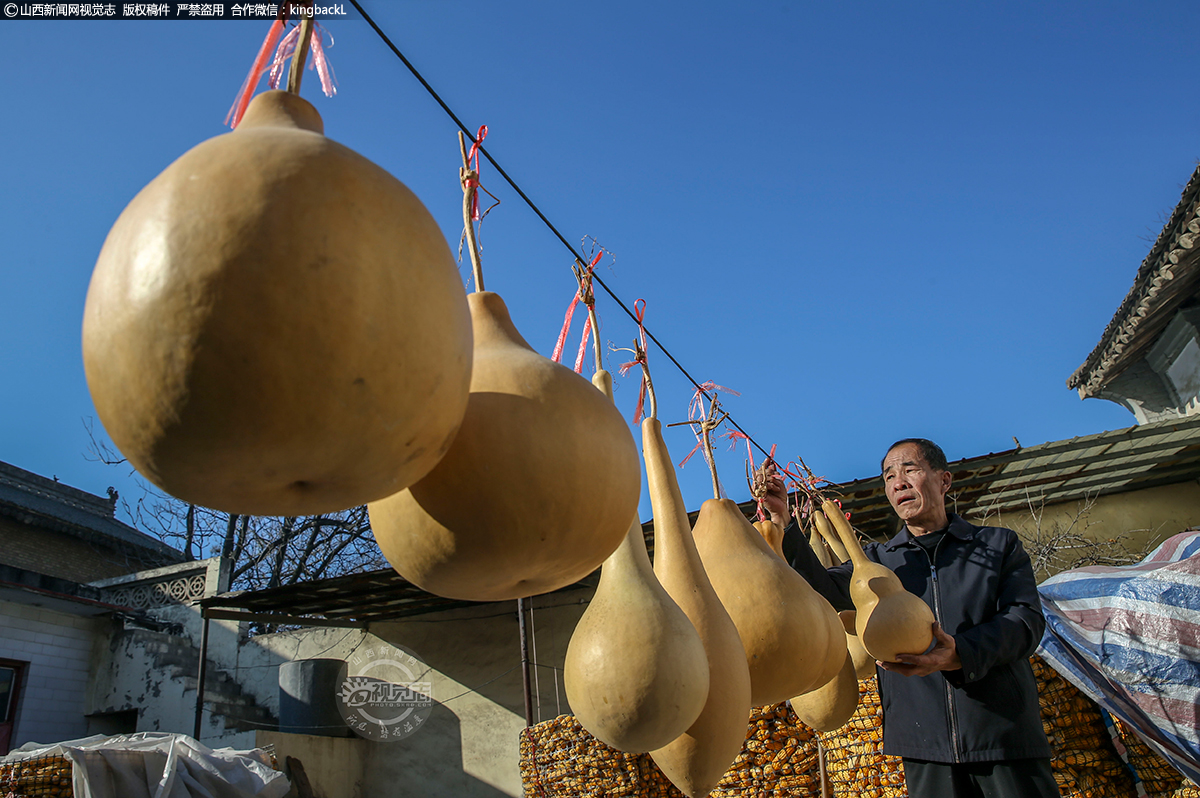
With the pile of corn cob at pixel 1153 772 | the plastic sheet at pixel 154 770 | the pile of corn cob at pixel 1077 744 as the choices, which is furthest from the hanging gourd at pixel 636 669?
the plastic sheet at pixel 154 770

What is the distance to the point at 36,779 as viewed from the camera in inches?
201

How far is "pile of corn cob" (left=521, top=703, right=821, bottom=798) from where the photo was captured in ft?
11.3

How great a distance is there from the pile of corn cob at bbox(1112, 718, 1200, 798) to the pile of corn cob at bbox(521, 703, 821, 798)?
A: 4.30ft

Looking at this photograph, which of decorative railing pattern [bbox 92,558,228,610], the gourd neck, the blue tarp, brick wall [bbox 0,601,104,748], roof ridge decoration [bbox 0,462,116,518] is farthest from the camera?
roof ridge decoration [bbox 0,462,116,518]

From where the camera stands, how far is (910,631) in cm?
174

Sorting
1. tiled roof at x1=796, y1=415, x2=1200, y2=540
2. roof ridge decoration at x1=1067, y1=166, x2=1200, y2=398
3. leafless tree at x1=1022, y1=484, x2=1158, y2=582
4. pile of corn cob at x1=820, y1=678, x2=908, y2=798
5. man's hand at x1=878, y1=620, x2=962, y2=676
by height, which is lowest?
pile of corn cob at x1=820, y1=678, x2=908, y2=798

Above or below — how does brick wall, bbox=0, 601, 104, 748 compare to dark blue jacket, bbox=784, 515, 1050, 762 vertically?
above

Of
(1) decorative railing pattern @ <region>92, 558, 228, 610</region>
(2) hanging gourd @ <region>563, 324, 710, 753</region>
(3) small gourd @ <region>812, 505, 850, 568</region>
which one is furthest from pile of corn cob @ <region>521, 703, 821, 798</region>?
(1) decorative railing pattern @ <region>92, 558, 228, 610</region>

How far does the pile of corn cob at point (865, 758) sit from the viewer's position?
8.90ft

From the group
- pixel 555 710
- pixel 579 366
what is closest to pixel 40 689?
pixel 555 710

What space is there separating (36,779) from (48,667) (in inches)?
254

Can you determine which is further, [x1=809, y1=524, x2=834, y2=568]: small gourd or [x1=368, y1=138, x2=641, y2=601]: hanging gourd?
[x1=809, y1=524, x2=834, y2=568]: small gourd

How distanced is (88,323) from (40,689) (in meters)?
12.6

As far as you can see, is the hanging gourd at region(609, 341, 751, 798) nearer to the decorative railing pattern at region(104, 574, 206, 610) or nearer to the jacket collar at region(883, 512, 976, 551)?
the jacket collar at region(883, 512, 976, 551)
